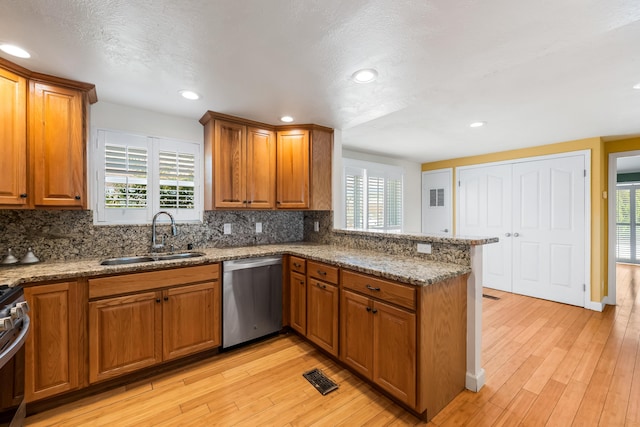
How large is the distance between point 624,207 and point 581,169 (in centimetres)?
500

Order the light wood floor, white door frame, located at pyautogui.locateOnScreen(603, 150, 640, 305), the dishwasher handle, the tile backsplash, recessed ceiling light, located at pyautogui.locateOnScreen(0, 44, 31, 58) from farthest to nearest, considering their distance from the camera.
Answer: white door frame, located at pyautogui.locateOnScreen(603, 150, 640, 305)
the dishwasher handle
the tile backsplash
the light wood floor
recessed ceiling light, located at pyautogui.locateOnScreen(0, 44, 31, 58)

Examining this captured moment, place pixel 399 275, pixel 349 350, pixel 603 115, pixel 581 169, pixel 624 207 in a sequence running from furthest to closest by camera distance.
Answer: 1. pixel 624 207
2. pixel 581 169
3. pixel 603 115
4. pixel 349 350
5. pixel 399 275

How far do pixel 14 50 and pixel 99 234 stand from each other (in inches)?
56.5

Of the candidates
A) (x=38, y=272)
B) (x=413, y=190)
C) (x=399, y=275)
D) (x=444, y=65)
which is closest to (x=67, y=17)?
(x=38, y=272)

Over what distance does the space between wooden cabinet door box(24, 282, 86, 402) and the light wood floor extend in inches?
7.4

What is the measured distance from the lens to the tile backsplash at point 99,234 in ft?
7.11

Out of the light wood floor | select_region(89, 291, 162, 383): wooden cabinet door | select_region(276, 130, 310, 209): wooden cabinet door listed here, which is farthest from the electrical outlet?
select_region(89, 291, 162, 383): wooden cabinet door

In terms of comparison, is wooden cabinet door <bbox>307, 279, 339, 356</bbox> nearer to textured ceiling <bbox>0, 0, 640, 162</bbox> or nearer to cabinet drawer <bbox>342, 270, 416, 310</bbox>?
cabinet drawer <bbox>342, 270, 416, 310</bbox>

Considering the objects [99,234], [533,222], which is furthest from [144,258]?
[533,222]

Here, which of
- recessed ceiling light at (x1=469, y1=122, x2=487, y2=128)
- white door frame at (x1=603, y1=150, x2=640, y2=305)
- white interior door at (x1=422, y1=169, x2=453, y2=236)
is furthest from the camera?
white interior door at (x1=422, y1=169, x2=453, y2=236)

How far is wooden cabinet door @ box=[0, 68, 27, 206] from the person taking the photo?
5.95 ft

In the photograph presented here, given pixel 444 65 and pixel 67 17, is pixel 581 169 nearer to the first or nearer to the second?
pixel 444 65

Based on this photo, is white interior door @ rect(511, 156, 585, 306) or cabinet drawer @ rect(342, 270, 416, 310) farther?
white interior door @ rect(511, 156, 585, 306)

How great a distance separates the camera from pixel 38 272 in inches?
71.6
